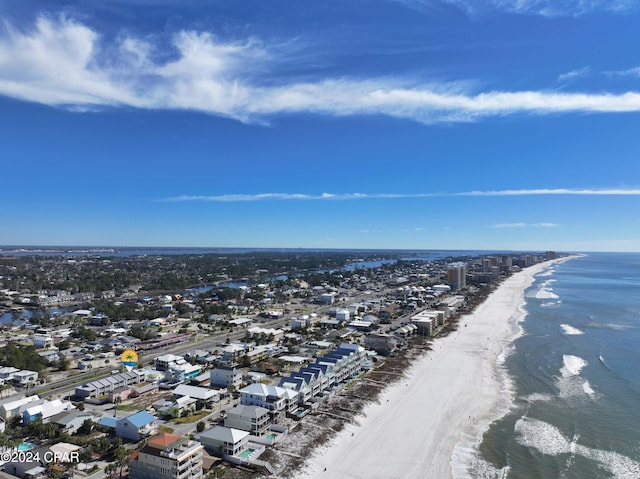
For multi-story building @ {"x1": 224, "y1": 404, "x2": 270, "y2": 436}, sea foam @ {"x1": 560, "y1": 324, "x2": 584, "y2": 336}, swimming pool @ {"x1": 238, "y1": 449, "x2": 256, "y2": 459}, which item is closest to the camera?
swimming pool @ {"x1": 238, "y1": 449, "x2": 256, "y2": 459}

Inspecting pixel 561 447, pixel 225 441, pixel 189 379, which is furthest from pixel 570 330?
pixel 225 441

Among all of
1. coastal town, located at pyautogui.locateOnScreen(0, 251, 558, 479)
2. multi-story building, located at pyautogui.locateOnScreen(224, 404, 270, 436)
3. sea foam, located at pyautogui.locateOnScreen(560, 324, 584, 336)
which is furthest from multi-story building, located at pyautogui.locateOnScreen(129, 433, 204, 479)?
sea foam, located at pyautogui.locateOnScreen(560, 324, 584, 336)

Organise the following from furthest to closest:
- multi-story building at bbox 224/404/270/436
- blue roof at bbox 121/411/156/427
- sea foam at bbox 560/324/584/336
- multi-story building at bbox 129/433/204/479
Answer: sea foam at bbox 560/324/584/336
multi-story building at bbox 224/404/270/436
blue roof at bbox 121/411/156/427
multi-story building at bbox 129/433/204/479

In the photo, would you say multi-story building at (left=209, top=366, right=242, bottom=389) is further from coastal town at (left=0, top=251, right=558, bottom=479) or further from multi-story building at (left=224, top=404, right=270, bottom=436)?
multi-story building at (left=224, top=404, right=270, bottom=436)

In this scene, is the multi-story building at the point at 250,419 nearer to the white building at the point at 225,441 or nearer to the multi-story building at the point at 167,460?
the white building at the point at 225,441

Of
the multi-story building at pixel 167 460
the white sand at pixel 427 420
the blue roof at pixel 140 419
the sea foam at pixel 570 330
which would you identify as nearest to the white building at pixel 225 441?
the multi-story building at pixel 167 460

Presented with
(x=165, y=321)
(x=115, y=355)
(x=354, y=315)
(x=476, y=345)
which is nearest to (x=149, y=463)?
(x=115, y=355)
